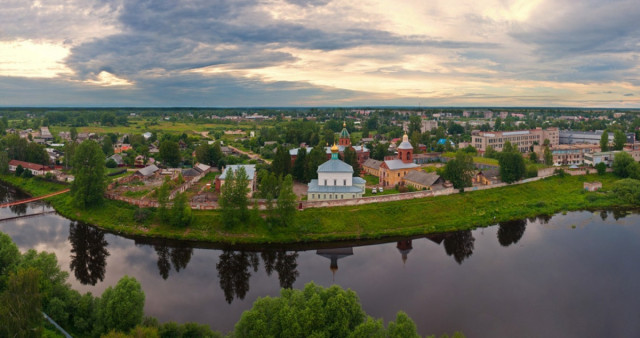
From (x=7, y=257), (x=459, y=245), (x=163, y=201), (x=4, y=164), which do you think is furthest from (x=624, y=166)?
(x=4, y=164)

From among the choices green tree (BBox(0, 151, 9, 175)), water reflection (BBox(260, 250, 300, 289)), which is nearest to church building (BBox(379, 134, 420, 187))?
water reflection (BBox(260, 250, 300, 289))

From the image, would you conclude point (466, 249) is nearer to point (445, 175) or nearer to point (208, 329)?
point (445, 175)

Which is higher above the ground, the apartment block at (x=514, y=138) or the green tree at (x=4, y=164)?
the apartment block at (x=514, y=138)

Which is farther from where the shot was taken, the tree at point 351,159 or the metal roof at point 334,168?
the tree at point 351,159

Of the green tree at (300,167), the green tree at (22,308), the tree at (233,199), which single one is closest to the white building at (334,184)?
the green tree at (300,167)

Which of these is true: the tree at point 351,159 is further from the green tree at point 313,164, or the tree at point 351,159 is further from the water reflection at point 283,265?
the water reflection at point 283,265

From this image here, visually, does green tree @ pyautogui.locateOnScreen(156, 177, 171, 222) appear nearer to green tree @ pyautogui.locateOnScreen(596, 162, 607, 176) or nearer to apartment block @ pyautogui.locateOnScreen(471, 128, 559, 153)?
green tree @ pyautogui.locateOnScreen(596, 162, 607, 176)

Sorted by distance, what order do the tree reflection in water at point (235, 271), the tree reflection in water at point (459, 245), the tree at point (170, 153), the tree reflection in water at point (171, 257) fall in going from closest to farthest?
the tree reflection in water at point (235, 271) < the tree reflection in water at point (171, 257) < the tree reflection in water at point (459, 245) < the tree at point (170, 153)
